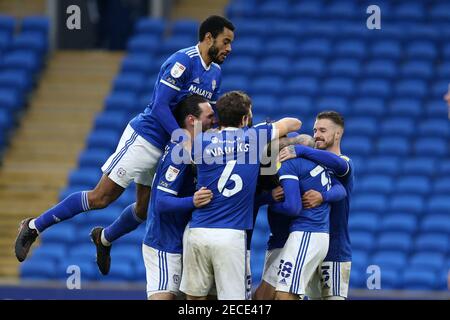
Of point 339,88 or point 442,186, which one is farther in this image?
point 339,88

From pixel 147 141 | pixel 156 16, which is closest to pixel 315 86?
pixel 156 16

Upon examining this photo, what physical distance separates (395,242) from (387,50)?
3064 millimetres

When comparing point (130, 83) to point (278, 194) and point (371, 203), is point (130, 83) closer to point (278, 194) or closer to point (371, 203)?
point (371, 203)

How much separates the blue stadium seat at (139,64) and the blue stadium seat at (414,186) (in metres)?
3.76

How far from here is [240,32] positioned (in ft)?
53.9

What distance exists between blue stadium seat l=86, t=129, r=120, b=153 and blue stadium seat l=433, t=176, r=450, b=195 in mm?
3916

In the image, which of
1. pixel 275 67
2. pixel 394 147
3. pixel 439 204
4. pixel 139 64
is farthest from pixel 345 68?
pixel 139 64

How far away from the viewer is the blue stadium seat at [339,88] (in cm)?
1542

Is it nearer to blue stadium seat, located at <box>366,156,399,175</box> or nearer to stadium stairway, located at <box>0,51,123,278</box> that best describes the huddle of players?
blue stadium seat, located at <box>366,156,399,175</box>

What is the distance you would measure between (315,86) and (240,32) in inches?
58.3

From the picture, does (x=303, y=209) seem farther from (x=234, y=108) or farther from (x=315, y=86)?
(x=315, y=86)

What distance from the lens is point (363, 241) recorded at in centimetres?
1377

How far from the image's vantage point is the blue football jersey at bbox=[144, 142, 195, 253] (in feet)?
28.3

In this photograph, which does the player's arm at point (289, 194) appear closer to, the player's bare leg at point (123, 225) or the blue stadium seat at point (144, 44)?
the player's bare leg at point (123, 225)
